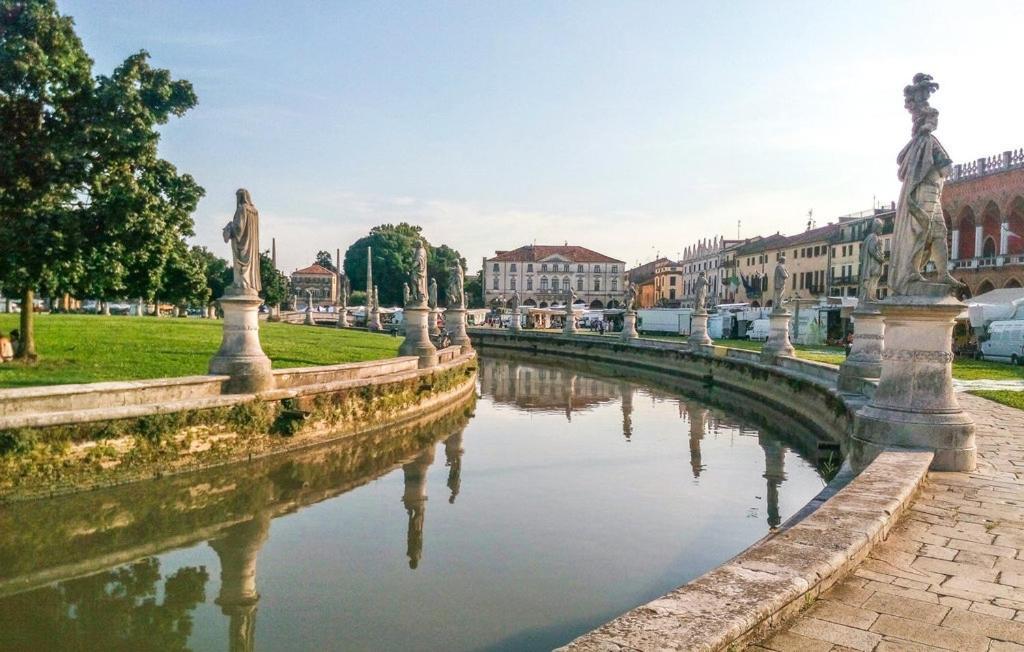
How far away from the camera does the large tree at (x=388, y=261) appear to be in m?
85.6

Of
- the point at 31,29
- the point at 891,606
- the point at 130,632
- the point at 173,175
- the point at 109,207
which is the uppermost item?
the point at 31,29

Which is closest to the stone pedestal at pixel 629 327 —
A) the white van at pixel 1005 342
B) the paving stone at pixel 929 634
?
the white van at pixel 1005 342

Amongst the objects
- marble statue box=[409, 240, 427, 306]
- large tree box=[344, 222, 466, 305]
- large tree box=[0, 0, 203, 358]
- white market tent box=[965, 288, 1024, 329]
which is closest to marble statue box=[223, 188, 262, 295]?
large tree box=[0, 0, 203, 358]

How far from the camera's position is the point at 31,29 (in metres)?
12.6

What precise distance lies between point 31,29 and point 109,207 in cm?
336

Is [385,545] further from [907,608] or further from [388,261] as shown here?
[388,261]

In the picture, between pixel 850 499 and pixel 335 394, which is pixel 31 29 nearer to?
pixel 335 394

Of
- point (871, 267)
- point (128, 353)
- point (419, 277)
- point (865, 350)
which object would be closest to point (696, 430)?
point (865, 350)

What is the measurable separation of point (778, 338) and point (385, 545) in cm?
1606

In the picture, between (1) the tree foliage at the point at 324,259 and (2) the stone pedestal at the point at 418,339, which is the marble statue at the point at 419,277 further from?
(1) the tree foliage at the point at 324,259

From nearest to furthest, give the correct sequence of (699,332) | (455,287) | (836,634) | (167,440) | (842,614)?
(836,634), (842,614), (167,440), (455,287), (699,332)

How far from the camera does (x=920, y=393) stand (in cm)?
735

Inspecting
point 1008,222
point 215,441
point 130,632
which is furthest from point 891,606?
point 1008,222

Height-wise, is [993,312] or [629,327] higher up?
[993,312]
